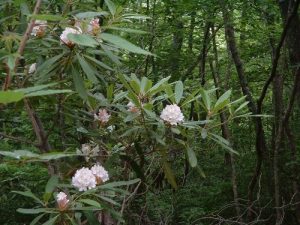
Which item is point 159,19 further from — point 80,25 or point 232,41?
point 80,25

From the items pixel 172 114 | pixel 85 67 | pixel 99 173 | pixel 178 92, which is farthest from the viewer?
pixel 178 92

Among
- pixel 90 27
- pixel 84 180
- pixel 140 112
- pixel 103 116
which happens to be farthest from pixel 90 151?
pixel 90 27

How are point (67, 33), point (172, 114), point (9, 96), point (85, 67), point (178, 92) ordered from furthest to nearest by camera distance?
1. point (178, 92)
2. point (172, 114)
3. point (85, 67)
4. point (67, 33)
5. point (9, 96)

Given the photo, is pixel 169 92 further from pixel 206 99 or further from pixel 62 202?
pixel 62 202

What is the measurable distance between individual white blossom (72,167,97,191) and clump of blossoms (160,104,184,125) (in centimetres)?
37

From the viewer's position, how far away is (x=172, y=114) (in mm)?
1640

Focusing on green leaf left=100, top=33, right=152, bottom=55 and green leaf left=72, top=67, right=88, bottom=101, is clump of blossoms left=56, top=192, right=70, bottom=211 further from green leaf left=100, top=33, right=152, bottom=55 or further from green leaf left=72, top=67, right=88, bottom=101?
green leaf left=100, top=33, right=152, bottom=55

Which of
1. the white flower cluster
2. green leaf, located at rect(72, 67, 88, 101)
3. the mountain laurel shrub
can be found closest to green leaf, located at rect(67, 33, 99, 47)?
the mountain laurel shrub

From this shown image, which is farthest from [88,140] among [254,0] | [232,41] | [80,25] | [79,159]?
[232,41]

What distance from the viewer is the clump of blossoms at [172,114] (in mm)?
1624

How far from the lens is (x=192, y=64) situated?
504 cm

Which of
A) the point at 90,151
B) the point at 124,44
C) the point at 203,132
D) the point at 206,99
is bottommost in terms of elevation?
the point at 90,151

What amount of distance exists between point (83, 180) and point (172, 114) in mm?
416

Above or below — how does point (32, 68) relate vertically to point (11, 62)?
below
